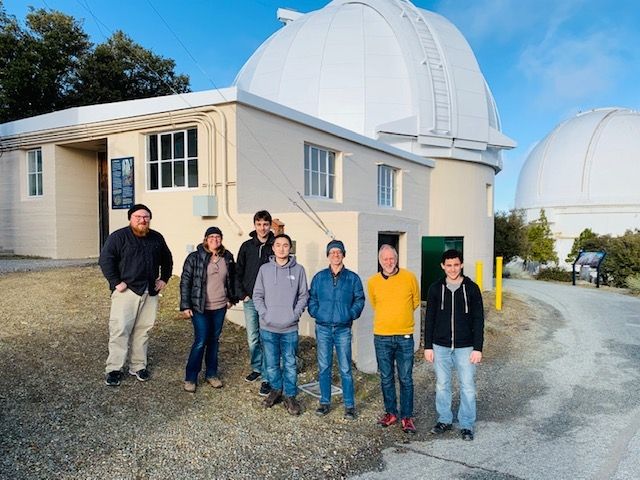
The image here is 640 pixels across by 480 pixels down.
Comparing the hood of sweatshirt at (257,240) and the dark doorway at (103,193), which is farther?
the dark doorway at (103,193)

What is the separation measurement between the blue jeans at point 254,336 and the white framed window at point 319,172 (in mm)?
5635

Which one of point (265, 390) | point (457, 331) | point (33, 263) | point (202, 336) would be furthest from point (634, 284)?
point (33, 263)


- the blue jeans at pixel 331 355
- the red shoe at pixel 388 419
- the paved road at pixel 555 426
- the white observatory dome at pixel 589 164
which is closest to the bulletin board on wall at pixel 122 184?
the blue jeans at pixel 331 355

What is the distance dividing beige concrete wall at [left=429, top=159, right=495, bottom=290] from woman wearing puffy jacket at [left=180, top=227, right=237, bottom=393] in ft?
40.1

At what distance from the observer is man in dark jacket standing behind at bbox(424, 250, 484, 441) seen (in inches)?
169

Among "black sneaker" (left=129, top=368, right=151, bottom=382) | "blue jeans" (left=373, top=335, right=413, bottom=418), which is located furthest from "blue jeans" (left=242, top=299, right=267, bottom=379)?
"blue jeans" (left=373, top=335, right=413, bottom=418)

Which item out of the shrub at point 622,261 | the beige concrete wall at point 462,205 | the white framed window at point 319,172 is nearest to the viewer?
the white framed window at point 319,172

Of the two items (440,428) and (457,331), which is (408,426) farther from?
(457,331)

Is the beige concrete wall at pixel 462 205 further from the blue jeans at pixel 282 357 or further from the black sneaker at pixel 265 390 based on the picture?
the blue jeans at pixel 282 357

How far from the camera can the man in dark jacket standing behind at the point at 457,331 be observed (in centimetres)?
430

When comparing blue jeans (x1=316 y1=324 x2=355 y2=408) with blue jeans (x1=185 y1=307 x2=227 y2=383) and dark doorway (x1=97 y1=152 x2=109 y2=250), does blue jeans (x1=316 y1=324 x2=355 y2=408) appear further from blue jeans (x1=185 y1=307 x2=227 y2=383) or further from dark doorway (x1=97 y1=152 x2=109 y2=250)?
dark doorway (x1=97 y1=152 x2=109 y2=250)

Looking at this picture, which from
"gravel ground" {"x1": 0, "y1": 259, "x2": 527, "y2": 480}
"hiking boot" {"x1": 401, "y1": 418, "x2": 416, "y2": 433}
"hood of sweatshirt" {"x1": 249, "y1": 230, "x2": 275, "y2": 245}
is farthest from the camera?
"hood of sweatshirt" {"x1": 249, "y1": 230, "x2": 275, "y2": 245}

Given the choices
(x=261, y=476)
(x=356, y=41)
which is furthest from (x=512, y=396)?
(x=356, y=41)

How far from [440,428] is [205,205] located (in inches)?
217
